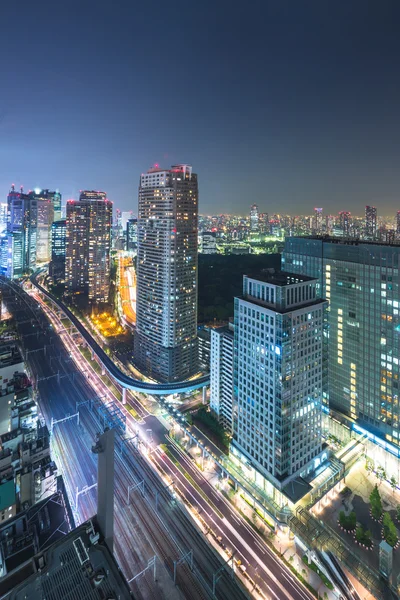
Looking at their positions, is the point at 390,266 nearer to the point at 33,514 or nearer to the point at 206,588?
the point at 206,588

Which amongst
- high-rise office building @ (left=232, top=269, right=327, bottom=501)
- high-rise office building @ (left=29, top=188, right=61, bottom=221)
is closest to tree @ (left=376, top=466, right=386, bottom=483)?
high-rise office building @ (left=232, top=269, right=327, bottom=501)

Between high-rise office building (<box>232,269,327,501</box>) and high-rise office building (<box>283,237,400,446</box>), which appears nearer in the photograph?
high-rise office building (<box>232,269,327,501</box>)

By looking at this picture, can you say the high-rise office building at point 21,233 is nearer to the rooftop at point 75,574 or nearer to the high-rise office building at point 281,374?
the high-rise office building at point 281,374

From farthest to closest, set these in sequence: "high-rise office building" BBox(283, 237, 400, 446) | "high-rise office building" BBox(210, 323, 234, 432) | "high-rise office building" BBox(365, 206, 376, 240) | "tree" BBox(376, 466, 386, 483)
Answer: "high-rise office building" BBox(365, 206, 376, 240), "high-rise office building" BBox(210, 323, 234, 432), "tree" BBox(376, 466, 386, 483), "high-rise office building" BBox(283, 237, 400, 446)

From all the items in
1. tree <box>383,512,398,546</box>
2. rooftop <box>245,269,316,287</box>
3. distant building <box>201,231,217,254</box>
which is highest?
distant building <box>201,231,217,254</box>

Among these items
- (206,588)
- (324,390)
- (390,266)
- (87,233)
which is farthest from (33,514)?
(87,233)

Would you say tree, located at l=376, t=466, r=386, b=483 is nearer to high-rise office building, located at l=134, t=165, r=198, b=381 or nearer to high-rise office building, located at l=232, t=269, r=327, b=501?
high-rise office building, located at l=232, t=269, r=327, b=501

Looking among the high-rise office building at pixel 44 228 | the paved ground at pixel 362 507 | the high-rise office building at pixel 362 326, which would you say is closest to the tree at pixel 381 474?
the paved ground at pixel 362 507

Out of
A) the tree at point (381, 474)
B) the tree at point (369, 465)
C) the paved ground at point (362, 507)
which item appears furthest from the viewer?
the tree at point (369, 465)
